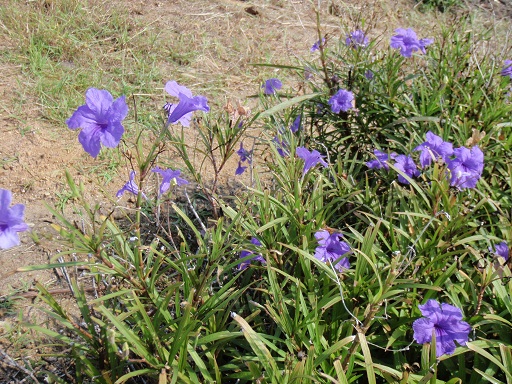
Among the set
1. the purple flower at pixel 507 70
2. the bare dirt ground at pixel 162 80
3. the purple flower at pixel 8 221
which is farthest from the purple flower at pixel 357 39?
the purple flower at pixel 8 221

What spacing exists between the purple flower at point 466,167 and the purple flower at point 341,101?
53 centimetres

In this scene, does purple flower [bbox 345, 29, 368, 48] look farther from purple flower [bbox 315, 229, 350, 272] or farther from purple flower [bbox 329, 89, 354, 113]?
purple flower [bbox 315, 229, 350, 272]

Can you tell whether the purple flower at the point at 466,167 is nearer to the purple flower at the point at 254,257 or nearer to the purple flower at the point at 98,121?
the purple flower at the point at 254,257

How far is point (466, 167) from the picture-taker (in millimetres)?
1780

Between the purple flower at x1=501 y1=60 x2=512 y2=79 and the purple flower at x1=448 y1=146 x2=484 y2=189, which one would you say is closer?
the purple flower at x1=448 y1=146 x2=484 y2=189

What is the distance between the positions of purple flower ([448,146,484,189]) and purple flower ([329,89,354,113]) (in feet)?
1.73

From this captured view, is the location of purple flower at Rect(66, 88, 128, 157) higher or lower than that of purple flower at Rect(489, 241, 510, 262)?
higher

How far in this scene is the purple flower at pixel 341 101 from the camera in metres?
2.18

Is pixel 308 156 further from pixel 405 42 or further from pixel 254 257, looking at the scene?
pixel 405 42

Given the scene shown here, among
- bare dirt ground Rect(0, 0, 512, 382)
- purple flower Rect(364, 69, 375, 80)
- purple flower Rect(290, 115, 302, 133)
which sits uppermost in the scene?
purple flower Rect(364, 69, 375, 80)

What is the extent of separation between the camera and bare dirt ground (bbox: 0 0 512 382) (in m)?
2.37

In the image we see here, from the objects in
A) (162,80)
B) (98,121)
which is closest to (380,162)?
(98,121)

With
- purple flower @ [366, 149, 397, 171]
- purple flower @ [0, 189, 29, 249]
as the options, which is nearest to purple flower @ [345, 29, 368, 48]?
purple flower @ [366, 149, 397, 171]

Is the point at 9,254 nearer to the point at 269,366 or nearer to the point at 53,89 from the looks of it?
the point at 53,89
